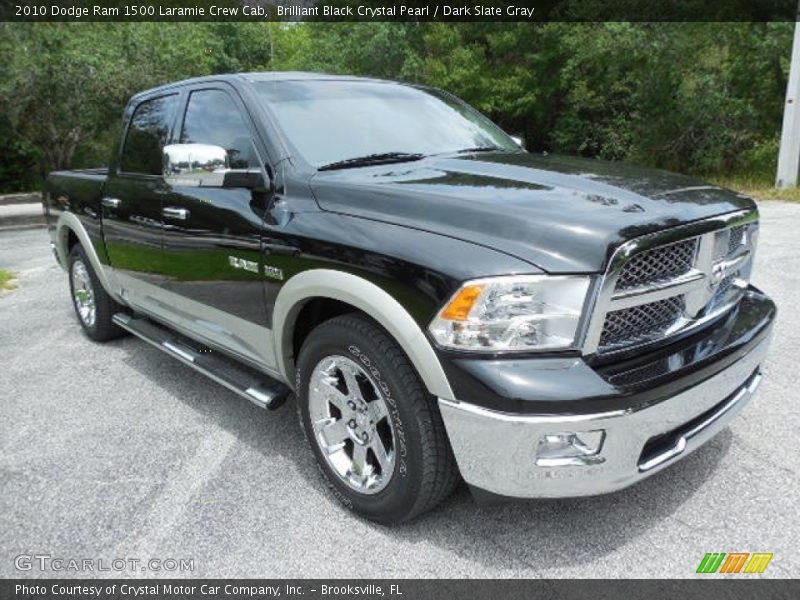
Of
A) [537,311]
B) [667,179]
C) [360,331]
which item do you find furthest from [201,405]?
[667,179]

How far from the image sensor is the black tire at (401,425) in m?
2.36

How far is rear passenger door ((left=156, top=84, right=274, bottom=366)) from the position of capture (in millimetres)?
3090

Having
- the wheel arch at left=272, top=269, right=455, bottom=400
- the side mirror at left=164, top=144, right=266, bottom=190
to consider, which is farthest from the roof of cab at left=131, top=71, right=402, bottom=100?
the wheel arch at left=272, top=269, right=455, bottom=400

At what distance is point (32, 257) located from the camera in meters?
9.78

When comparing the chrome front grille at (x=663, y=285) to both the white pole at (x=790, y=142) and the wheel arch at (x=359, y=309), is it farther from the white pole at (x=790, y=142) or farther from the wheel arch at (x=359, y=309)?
the white pole at (x=790, y=142)

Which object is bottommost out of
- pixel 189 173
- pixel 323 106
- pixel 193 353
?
pixel 193 353

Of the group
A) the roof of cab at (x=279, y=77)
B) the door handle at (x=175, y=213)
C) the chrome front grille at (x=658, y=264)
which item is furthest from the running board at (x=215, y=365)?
the chrome front grille at (x=658, y=264)

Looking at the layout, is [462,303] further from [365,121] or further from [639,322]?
[365,121]

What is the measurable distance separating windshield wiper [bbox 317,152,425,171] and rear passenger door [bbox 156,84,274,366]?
1.08 feet

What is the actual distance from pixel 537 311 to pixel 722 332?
0.96m

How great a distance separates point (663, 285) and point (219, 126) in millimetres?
2378

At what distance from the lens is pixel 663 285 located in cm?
231

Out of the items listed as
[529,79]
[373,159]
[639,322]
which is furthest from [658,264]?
[529,79]

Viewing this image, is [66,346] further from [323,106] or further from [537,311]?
[537,311]
